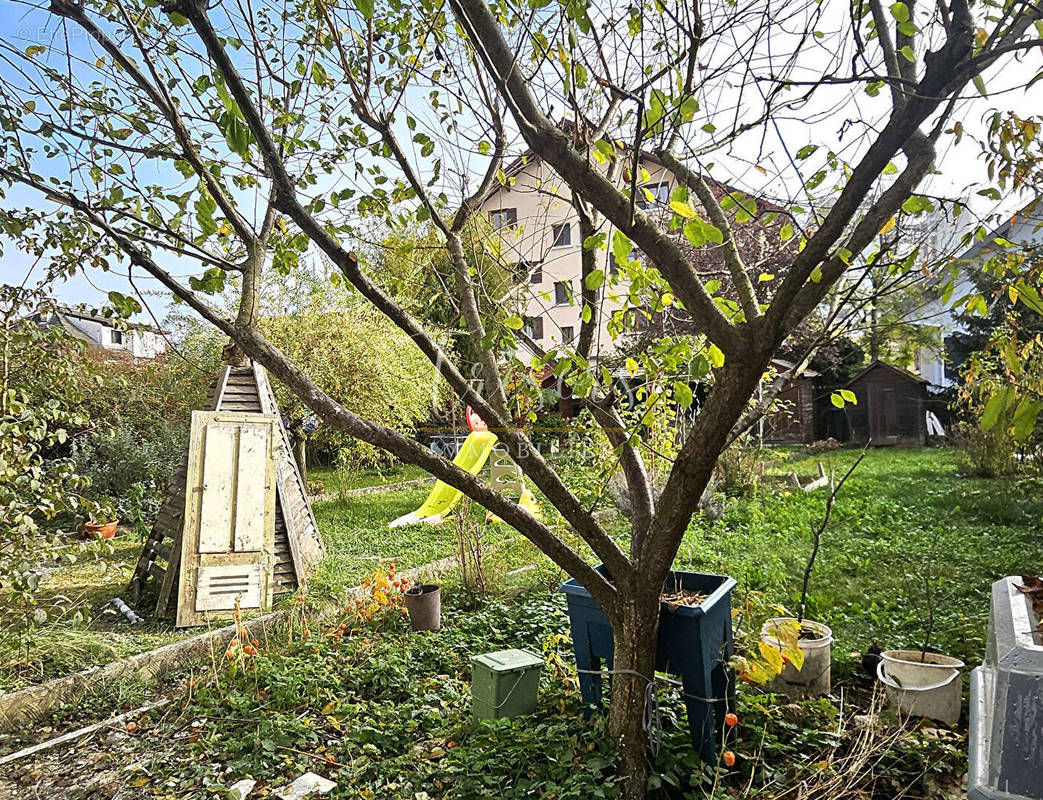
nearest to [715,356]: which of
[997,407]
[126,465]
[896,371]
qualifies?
[997,407]

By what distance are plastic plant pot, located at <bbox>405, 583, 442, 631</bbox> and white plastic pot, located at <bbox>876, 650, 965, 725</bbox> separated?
2607 mm

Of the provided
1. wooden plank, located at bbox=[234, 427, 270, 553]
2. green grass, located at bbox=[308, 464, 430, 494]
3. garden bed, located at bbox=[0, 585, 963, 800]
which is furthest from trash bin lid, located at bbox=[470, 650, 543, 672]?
green grass, located at bbox=[308, 464, 430, 494]

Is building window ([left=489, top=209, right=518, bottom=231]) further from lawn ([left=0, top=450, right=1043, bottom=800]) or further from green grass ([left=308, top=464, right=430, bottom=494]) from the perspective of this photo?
green grass ([left=308, top=464, right=430, bottom=494])

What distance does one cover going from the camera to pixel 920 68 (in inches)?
82.4

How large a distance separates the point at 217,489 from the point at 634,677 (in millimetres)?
3624

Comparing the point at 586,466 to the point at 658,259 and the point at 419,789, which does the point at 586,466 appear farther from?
the point at 658,259

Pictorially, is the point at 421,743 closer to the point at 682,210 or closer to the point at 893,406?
the point at 682,210

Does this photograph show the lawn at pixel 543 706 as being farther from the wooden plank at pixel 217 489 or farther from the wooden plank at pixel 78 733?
the wooden plank at pixel 217 489

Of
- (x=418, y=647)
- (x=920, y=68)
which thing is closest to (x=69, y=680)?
(x=418, y=647)

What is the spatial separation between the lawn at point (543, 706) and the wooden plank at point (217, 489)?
927 millimetres

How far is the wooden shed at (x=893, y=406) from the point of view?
13836 millimetres

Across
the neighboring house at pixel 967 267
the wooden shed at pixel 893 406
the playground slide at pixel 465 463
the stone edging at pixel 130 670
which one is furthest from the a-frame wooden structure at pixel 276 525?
the wooden shed at pixel 893 406

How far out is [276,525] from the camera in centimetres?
536

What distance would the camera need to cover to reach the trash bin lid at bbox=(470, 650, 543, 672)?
9.82 ft
